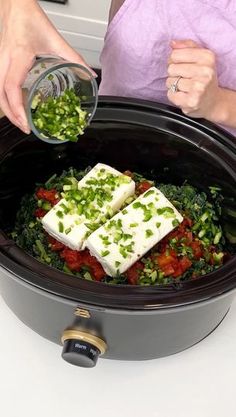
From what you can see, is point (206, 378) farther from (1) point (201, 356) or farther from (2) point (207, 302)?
(2) point (207, 302)

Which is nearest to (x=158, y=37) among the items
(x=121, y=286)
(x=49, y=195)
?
(x=49, y=195)

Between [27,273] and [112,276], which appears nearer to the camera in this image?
[27,273]

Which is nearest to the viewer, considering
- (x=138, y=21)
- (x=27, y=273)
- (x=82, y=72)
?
(x=27, y=273)

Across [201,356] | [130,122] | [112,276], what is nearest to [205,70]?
[130,122]

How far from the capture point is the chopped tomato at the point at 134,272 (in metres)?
0.99

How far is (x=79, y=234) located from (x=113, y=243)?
68 millimetres

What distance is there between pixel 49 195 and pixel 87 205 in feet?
0.37

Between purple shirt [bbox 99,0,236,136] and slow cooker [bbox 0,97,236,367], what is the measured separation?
155mm

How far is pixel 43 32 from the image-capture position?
1014mm

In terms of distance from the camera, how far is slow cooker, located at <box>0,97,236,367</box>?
0.81 m

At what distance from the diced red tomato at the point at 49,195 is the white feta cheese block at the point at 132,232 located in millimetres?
156

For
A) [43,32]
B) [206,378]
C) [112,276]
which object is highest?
[43,32]

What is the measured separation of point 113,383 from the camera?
1.00m

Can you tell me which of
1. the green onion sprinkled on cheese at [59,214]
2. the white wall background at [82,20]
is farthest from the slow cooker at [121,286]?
the white wall background at [82,20]
